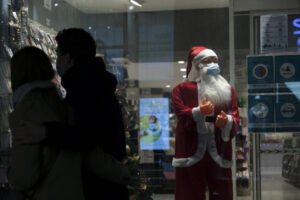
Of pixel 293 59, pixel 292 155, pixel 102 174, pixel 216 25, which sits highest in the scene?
pixel 216 25

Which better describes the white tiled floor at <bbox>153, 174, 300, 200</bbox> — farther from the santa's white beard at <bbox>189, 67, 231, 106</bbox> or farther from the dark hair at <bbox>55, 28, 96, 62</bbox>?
the dark hair at <bbox>55, 28, 96, 62</bbox>

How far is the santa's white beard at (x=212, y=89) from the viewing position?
3383 millimetres

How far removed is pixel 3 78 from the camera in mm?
3141

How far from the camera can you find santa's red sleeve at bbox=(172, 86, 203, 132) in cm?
334

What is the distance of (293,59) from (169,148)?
1.18 meters

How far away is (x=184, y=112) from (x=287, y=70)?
36.2 inches

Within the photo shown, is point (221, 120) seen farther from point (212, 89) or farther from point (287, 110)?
point (287, 110)

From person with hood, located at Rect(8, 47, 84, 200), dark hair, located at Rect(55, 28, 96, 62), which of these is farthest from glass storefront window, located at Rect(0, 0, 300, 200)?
person with hood, located at Rect(8, 47, 84, 200)

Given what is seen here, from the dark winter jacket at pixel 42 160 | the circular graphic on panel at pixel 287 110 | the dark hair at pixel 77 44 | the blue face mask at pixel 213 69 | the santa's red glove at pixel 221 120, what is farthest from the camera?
the circular graphic on panel at pixel 287 110

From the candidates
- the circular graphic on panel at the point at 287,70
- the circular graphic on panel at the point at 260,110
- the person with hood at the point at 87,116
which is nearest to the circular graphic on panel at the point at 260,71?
the circular graphic on panel at the point at 287,70

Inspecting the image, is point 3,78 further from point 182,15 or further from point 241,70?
point 241,70

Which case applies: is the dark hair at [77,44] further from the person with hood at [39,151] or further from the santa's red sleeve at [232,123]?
the santa's red sleeve at [232,123]

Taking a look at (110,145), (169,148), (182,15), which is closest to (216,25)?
(182,15)

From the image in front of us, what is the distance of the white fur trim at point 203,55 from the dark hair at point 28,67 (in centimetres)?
176
